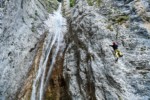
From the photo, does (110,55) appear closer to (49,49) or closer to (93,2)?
(49,49)

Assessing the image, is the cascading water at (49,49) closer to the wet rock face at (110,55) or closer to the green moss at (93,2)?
the wet rock face at (110,55)

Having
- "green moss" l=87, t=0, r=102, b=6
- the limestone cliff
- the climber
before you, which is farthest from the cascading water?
the climber

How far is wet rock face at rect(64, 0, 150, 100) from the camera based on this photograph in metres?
15.3

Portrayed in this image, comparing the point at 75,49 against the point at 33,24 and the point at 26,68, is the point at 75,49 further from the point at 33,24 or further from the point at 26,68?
the point at 33,24

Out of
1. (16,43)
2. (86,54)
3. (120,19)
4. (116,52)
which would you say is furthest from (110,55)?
(16,43)

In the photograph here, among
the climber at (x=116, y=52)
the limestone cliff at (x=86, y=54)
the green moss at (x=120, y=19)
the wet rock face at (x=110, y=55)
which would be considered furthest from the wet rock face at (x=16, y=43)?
the climber at (x=116, y=52)

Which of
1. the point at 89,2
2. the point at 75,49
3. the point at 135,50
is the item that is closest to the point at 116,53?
the point at 135,50

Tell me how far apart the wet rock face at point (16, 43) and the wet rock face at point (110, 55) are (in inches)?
144

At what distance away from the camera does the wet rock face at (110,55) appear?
601 inches

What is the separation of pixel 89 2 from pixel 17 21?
9.48 metres

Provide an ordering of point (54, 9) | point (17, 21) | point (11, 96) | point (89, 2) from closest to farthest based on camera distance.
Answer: point (11, 96)
point (17, 21)
point (89, 2)
point (54, 9)

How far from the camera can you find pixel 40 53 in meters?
23.5

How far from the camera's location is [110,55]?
58.4 ft

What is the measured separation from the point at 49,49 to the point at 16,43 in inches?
144
